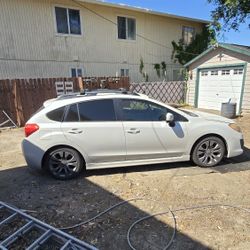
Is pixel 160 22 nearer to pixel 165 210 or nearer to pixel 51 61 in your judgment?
pixel 51 61

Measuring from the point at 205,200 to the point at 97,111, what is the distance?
243cm

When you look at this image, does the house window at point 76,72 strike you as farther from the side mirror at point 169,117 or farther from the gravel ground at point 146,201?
the side mirror at point 169,117

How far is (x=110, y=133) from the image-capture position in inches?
175

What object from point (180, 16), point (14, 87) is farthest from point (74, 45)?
point (180, 16)

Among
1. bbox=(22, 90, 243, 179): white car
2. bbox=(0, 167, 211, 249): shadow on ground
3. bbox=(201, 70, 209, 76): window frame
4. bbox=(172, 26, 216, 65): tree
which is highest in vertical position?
bbox=(172, 26, 216, 65): tree

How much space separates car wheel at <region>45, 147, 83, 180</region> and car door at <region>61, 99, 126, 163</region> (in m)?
0.22

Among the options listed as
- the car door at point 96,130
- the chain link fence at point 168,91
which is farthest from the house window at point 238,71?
the car door at point 96,130

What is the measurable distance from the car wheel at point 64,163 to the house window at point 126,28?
510 inches

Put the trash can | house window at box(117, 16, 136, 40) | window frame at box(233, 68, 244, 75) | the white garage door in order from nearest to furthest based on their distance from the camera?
the trash can < window frame at box(233, 68, 244, 75) < the white garage door < house window at box(117, 16, 136, 40)

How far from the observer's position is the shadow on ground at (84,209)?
2.84 m

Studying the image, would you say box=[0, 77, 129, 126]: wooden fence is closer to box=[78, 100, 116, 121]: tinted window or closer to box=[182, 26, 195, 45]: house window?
box=[78, 100, 116, 121]: tinted window

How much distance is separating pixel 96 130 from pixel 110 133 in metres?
0.27

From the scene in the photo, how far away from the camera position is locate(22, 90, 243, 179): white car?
4.37 meters

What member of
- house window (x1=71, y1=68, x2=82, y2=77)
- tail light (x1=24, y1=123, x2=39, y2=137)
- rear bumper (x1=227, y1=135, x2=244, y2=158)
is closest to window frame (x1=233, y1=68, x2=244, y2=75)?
rear bumper (x1=227, y1=135, x2=244, y2=158)
